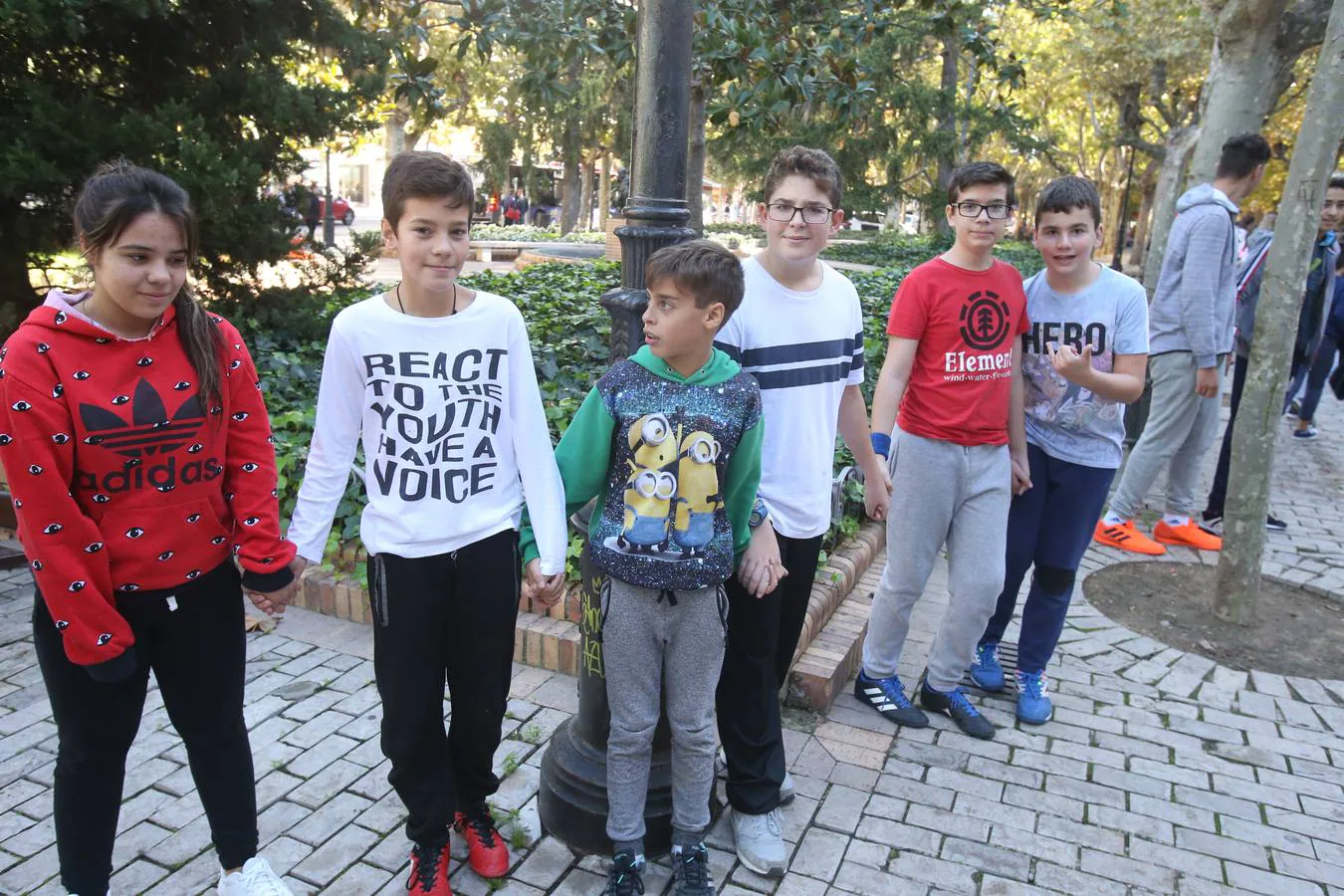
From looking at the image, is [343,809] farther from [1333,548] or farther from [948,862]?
[1333,548]

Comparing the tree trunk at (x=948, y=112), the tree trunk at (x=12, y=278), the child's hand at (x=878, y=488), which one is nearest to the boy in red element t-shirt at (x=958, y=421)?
the child's hand at (x=878, y=488)

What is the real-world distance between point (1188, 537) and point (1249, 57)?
14.1ft

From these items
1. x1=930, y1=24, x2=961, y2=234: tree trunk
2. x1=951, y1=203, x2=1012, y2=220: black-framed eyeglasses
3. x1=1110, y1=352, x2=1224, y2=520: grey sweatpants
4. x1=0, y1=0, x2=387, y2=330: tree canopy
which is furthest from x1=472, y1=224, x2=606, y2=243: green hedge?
x1=951, y1=203, x2=1012, y2=220: black-framed eyeglasses

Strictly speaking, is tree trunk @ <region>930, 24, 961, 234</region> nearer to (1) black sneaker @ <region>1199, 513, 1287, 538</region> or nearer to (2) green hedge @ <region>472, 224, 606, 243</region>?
(2) green hedge @ <region>472, 224, 606, 243</region>

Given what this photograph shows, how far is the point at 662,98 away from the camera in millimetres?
2834

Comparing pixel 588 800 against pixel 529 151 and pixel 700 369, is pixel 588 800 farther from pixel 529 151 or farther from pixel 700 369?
pixel 529 151

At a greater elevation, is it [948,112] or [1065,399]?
[948,112]

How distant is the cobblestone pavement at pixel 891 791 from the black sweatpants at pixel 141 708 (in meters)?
0.36

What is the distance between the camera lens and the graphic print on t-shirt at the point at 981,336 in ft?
10.8

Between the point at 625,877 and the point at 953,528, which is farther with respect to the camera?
the point at 953,528

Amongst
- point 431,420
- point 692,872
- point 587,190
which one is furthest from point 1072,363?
point 587,190

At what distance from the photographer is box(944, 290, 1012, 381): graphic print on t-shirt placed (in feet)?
10.8

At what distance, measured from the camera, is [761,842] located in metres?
2.80

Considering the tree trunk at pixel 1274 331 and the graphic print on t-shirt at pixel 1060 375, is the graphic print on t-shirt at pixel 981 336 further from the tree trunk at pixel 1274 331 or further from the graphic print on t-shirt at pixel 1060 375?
the tree trunk at pixel 1274 331
